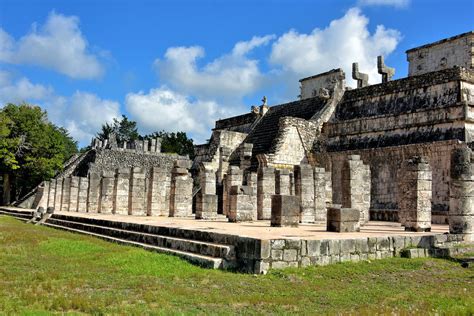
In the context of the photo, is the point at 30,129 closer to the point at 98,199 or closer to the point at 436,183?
the point at 98,199

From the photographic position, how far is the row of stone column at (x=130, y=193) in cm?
1975

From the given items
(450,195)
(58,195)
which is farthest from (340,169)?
(58,195)

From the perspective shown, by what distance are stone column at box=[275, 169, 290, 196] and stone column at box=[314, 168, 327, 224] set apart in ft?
3.38

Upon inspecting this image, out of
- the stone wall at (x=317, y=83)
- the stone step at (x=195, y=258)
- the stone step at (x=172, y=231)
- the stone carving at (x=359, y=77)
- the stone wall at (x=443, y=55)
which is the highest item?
the stone wall at (x=443, y=55)

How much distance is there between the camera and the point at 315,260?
886 centimetres

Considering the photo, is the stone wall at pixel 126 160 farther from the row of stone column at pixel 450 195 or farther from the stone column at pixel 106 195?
the row of stone column at pixel 450 195

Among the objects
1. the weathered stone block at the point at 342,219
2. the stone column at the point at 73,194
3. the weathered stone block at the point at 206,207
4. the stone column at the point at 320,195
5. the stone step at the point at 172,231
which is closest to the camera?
the stone step at the point at 172,231

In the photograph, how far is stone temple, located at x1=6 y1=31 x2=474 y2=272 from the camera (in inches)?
527

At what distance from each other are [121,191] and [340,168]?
971 cm

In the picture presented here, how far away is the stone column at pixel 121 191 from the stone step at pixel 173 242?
680 cm

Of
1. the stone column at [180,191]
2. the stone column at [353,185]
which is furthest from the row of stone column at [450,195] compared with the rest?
the stone column at [180,191]

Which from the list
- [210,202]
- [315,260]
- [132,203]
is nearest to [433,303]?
[315,260]

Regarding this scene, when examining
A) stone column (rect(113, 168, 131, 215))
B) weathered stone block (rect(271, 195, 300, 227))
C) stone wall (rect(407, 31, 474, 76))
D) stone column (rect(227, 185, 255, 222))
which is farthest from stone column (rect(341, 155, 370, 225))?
stone wall (rect(407, 31, 474, 76))

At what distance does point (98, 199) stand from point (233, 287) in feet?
59.5
